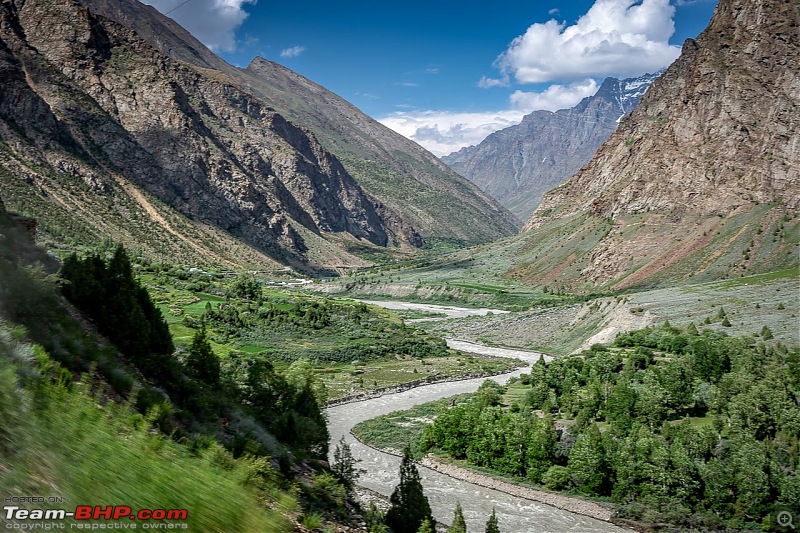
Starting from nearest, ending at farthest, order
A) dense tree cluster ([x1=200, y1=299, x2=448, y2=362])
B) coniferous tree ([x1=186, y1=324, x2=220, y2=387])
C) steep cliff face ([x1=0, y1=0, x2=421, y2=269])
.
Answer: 1. coniferous tree ([x1=186, y1=324, x2=220, y2=387])
2. dense tree cluster ([x1=200, y1=299, x2=448, y2=362])
3. steep cliff face ([x1=0, y1=0, x2=421, y2=269])

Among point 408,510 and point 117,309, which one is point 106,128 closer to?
point 117,309

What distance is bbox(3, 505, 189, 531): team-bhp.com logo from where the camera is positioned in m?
4.58

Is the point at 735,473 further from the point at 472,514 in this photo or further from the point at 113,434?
the point at 113,434

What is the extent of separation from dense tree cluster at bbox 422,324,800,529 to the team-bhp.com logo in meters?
31.3

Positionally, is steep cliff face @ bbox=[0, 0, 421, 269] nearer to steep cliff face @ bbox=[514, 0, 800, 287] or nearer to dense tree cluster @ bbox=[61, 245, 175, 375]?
steep cliff face @ bbox=[514, 0, 800, 287]

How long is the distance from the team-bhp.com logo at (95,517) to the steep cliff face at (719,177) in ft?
333

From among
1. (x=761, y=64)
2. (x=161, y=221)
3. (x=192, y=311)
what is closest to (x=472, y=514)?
(x=192, y=311)

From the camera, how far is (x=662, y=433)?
35594mm

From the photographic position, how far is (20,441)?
18.5ft

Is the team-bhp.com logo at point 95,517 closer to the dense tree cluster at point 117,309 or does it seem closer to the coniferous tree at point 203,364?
the dense tree cluster at point 117,309

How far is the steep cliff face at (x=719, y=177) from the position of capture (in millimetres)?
99062

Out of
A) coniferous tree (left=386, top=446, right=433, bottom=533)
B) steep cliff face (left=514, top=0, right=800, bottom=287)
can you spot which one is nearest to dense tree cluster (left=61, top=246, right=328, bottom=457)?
coniferous tree (left=386, top=446, right=433, bottom=533)

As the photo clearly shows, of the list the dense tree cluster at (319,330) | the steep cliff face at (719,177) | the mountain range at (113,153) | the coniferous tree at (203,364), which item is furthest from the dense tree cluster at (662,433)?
the mountain range at (113,153)

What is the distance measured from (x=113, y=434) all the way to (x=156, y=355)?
7.51m
